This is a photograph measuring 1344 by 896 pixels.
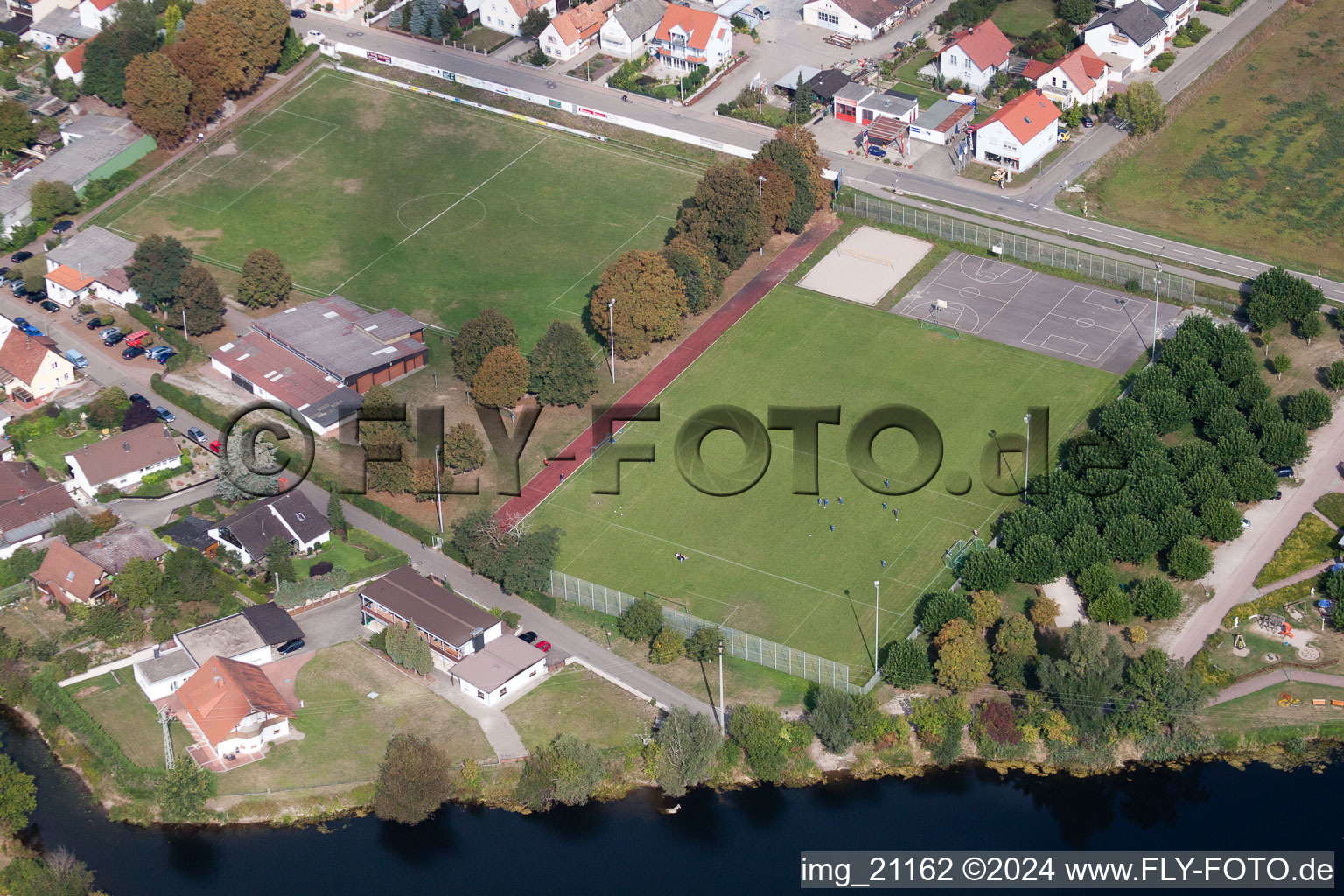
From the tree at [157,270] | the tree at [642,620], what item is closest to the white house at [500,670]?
the tree at [642,620]

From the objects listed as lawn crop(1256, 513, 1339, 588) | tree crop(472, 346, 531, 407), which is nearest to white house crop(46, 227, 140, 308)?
tree crop(472, 346, 531, 407)

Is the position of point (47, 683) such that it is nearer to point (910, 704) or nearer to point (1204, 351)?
point (910, 704)

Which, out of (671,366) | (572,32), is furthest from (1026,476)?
(572,32)

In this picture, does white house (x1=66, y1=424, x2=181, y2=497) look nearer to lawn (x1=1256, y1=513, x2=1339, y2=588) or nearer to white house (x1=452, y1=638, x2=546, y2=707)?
white house (x1=452, y1=638, x2=546, y2=707)

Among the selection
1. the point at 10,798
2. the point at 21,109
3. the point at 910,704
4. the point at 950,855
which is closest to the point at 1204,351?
the point at 910,704

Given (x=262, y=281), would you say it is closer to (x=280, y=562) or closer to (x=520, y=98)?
(x=280, y=562)
